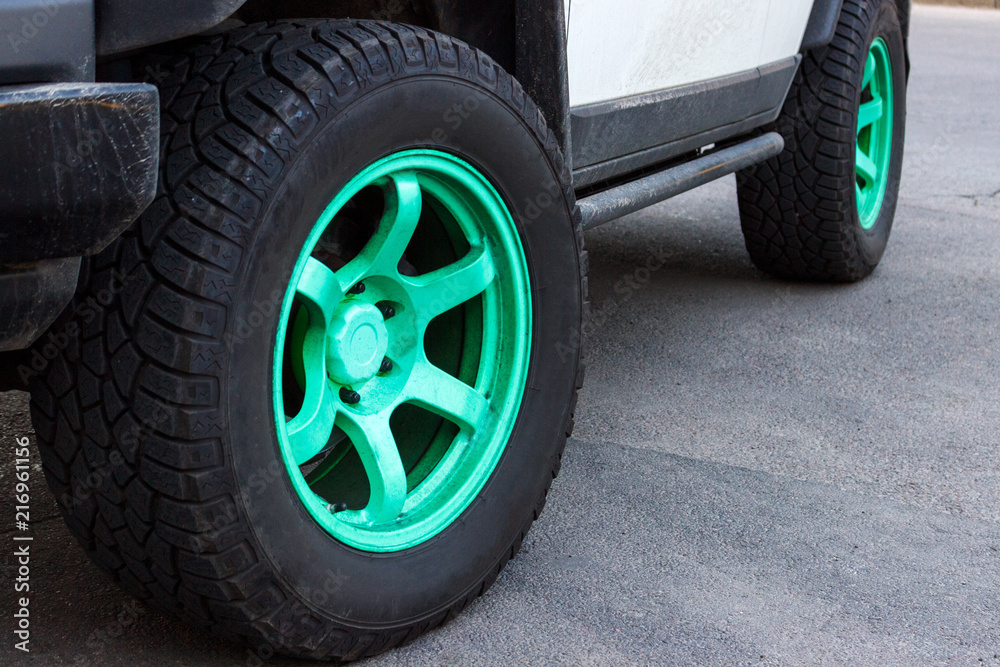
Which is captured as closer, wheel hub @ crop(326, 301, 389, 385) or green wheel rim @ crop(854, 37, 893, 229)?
wheel hub @ crop(326, 301, 389, 385)

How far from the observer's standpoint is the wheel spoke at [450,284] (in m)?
1.75

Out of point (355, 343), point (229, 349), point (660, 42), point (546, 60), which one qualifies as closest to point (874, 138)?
point (660, 42)

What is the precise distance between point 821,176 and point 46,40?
110 inches

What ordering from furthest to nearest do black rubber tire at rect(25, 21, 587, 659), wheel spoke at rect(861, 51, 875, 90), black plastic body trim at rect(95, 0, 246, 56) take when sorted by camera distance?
wheel spoke at rect(861, 51, 875, 90)
black rubber tire at rect(25, 21, 587, 659)
black plastic body trim at rect(95, 0, 246, 56)

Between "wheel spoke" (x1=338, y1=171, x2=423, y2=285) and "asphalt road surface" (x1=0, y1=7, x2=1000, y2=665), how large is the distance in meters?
0.62

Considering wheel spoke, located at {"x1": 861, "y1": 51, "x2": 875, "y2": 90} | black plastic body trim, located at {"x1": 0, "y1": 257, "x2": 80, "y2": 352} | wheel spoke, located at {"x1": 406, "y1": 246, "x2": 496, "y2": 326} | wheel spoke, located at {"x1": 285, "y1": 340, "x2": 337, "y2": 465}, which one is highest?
black plastic body trim, located at {"x1": 0, "y1": 257, "x2": 80, "y2": 352}

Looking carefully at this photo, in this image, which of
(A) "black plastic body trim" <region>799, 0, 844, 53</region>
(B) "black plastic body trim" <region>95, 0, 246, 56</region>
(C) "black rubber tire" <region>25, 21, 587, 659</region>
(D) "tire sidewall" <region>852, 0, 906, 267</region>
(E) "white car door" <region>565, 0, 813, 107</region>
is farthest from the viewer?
(D) "tire sidewall" <region>852, 0, 906, 267</region>

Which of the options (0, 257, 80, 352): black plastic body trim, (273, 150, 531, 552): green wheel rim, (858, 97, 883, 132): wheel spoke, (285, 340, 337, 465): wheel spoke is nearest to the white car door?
(273, 150, 531, 552): green wheel rim

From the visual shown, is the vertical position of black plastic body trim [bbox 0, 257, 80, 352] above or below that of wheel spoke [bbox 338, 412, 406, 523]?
above

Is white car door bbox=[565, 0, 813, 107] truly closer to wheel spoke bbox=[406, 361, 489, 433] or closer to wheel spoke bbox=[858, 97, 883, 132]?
wheel spoke bbox=[406, 361, 489, 433]

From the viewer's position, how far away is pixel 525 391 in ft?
6.08

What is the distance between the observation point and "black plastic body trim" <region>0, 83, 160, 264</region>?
1140mm

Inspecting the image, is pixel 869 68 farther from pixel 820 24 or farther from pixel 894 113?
pixel 820 24

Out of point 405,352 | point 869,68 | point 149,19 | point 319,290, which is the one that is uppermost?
point 149,19
